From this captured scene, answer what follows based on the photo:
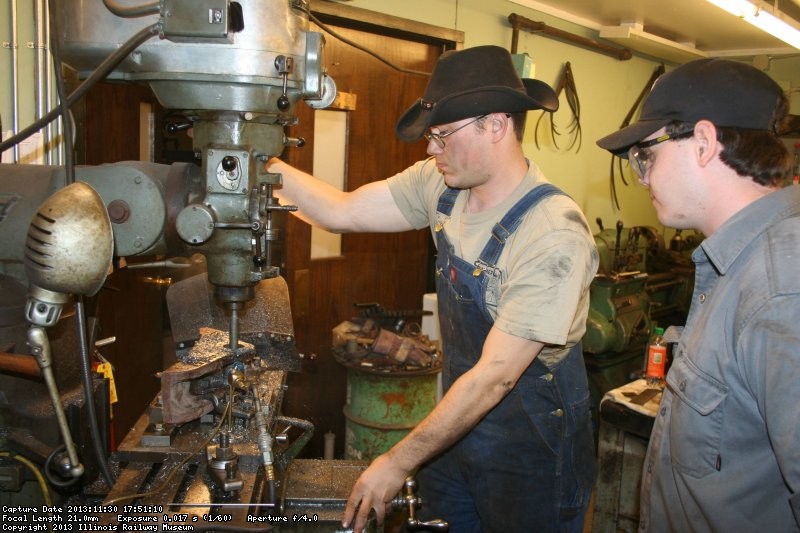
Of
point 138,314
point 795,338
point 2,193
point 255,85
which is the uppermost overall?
point 255,85

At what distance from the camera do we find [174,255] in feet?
A: 4.20

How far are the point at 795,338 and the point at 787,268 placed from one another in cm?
12

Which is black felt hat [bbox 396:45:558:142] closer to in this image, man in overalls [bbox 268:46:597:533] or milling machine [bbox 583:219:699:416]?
man in overalls [bbox 268:46:597:533]

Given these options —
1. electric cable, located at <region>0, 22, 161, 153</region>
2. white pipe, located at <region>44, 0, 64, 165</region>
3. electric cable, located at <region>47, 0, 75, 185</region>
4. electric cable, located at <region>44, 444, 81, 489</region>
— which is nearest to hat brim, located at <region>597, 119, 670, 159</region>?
electric cable, located at <region>0, 22, 161, 153</region>

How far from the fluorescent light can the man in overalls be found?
62.0 inches

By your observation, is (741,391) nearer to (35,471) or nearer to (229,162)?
(229,162)

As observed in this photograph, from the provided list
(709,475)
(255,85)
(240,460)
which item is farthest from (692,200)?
(240,460)

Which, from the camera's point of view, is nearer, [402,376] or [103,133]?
[103,133]

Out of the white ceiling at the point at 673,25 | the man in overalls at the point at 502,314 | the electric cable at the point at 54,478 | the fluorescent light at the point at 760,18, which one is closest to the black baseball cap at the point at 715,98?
the man in overalls at the point at 502,314

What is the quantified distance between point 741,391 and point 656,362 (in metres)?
1.38

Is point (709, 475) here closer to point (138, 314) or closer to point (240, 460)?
point (240, 460)

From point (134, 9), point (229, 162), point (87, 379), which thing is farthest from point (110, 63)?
point (87, 379)

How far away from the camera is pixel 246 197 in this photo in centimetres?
116

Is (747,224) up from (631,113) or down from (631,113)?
down
